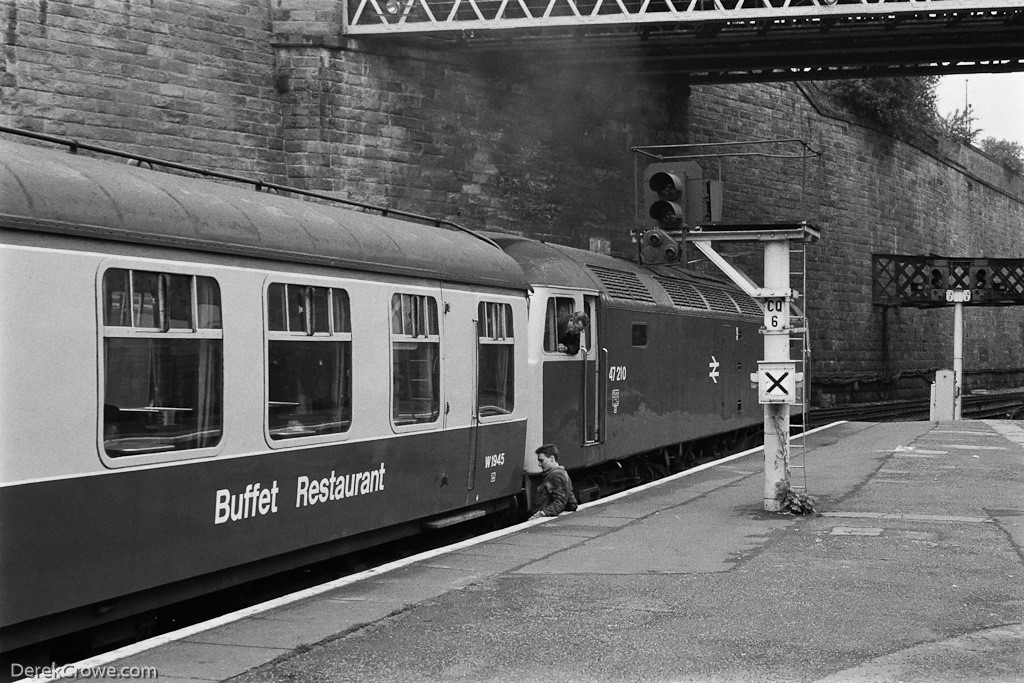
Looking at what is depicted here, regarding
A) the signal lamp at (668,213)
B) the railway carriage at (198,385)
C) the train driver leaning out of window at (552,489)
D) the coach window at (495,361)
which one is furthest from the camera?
the train driver leaning out of window at (552,489)

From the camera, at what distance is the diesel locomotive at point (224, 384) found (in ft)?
18.2

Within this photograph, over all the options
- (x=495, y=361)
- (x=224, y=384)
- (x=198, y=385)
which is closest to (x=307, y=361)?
(x=224, y=384)

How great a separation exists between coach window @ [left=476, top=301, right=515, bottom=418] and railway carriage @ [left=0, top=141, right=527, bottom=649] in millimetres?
444

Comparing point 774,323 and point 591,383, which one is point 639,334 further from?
point 774,323

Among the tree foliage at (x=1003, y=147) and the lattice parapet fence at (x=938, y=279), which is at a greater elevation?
the tree foliage at (x=1003, y=147)

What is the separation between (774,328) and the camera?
1085 cm

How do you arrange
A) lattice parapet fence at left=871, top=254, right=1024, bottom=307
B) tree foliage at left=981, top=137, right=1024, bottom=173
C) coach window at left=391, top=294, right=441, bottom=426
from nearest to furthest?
1. coach window at left=391, top=294, right=441, bottom=426
2. lattice parapet fence at left=871, top=254, right=1024, bottom=307
3. tree foliage at left=981, top=137, right=1024, bottom=173

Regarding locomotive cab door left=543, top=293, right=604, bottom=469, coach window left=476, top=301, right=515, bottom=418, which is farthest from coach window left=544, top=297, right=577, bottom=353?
coach window left=476, top=301, right=515, bottom=418

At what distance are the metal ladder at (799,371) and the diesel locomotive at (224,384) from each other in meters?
2.53

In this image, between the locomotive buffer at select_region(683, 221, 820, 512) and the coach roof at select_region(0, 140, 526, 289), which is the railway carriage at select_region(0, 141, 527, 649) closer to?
the coach roof at select_region(0, 140, 526, 289)

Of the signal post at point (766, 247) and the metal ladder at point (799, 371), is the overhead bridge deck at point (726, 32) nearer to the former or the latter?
the metal ladder at point (799, 371)

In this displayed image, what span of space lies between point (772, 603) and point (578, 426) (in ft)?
19.1

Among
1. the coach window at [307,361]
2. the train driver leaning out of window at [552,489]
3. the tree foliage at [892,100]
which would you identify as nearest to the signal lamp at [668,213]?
the train driver leaning out of window at [552,489]

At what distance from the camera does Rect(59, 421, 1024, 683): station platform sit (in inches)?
221
